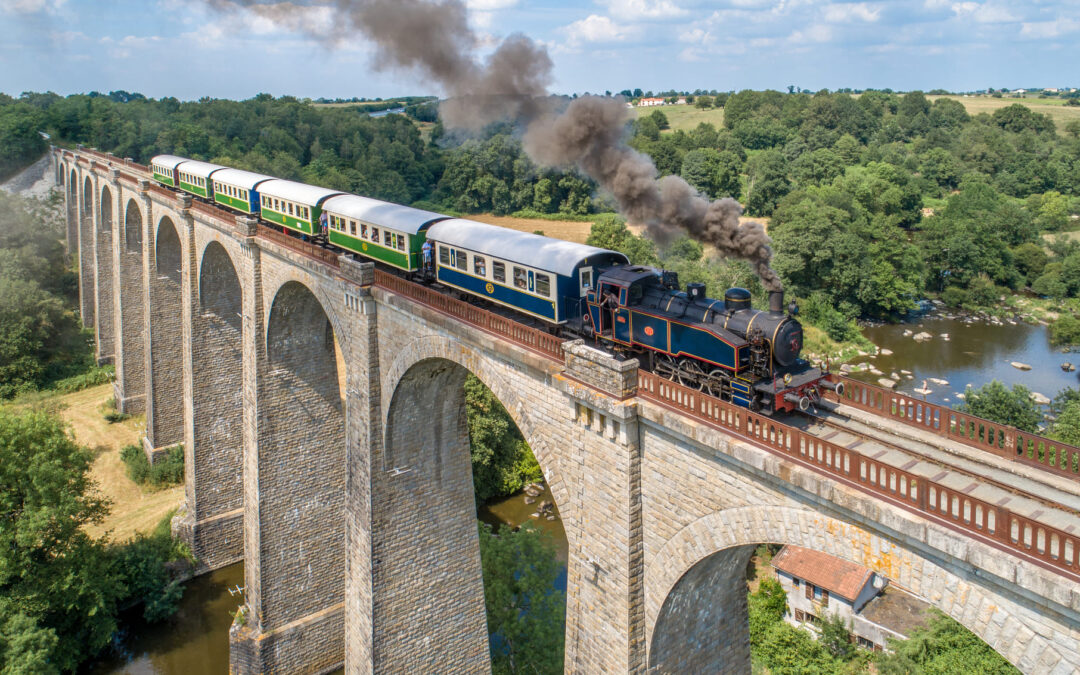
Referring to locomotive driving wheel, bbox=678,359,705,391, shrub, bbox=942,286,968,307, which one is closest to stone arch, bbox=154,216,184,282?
locomotive driving wheel, bbox=678,359,705,391

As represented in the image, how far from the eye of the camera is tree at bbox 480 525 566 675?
1756 centimetres

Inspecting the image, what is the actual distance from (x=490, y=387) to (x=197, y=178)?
22771 mm

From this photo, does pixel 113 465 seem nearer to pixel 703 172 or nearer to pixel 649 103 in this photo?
pixel 703 172

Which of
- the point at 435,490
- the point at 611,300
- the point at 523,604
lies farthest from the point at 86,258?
the point at 611,300

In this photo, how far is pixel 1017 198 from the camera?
69.2 meters

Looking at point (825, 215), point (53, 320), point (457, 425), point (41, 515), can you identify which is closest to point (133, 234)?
point (53, 320)

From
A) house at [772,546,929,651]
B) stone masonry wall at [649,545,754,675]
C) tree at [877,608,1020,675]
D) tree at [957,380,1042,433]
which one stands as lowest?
house at [772,546,929,651]

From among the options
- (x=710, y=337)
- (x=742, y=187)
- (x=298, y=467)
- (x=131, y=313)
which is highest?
(x=742, y=187)

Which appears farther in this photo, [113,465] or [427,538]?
[113,465]

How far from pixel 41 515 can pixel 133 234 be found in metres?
18.6

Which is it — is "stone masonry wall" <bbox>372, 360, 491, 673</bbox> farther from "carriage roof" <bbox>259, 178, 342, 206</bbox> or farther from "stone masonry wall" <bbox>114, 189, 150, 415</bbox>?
"stone masonry wall" <bbox>114, 189, 150, 415</bbox>

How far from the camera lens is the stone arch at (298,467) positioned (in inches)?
797

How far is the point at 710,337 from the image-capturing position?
1043 centimetres

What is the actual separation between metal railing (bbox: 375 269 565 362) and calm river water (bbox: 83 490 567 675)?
36.9 ft
